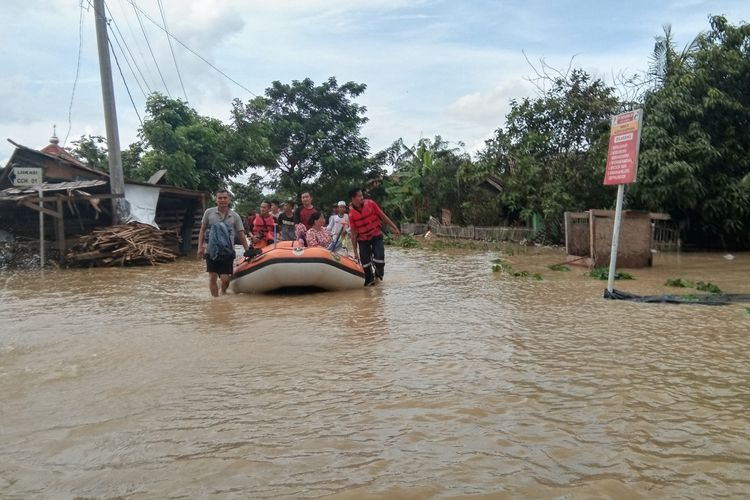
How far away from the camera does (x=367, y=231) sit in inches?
366

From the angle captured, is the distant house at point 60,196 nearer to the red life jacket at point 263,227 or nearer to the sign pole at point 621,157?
the red life jacket at point 263,227

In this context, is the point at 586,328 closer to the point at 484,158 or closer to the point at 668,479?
the point at 668,479

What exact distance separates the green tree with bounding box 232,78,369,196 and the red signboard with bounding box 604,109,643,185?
24.5m

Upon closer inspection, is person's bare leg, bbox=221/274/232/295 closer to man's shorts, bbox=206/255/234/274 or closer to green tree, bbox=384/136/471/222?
man's shorts, bbox=206/255/234/274

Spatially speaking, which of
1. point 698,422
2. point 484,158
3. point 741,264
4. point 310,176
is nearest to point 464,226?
point 484,158

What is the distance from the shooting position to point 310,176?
3322 centimetres

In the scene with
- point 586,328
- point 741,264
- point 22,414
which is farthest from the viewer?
point 741,264

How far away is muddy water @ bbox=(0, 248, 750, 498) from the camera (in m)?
2.64

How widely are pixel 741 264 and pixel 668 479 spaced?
12112 millimetres

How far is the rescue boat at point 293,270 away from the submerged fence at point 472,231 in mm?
13450

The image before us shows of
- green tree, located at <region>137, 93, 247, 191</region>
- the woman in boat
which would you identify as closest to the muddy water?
the woman in boat

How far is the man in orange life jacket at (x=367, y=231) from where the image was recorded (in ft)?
30.0

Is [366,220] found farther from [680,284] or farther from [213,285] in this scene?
[680,284]

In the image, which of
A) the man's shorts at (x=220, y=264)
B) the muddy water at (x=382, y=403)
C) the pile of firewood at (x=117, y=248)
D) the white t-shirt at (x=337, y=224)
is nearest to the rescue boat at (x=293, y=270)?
the man's shorts at (x=220, y=264)
